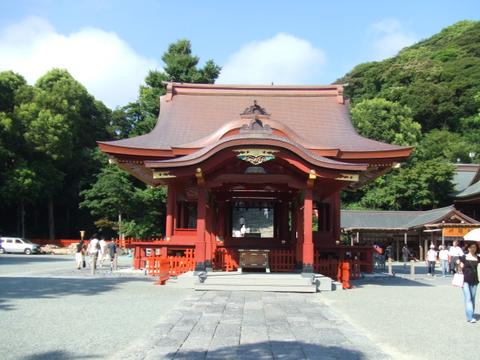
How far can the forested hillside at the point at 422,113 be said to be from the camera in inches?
1683

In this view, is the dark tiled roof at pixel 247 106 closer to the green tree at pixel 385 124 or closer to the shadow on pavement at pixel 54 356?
the shadow on pavement at pixel 54 356

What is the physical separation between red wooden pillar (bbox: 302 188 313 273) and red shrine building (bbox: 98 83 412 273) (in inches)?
1.1

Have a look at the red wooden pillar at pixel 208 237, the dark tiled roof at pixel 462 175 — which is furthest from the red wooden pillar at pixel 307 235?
the dark tiled roof at pixel 462 175

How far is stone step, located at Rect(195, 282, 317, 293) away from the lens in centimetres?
1302

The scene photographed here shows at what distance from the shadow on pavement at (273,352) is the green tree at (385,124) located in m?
39.8

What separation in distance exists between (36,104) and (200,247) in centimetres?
3255

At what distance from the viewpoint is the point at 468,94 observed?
2340 inches

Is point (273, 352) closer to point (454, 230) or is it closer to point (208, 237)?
point (208, 237)

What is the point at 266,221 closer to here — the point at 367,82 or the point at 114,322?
the point at 114,322

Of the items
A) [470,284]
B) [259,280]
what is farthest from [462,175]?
[470,284]

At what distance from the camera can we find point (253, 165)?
14555 mm

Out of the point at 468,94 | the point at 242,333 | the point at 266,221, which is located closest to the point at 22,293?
the point at 242,333

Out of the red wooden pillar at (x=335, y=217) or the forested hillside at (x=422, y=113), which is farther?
the forested hillside at (x=422, y=113)

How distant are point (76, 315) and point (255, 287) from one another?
18.2 ft
